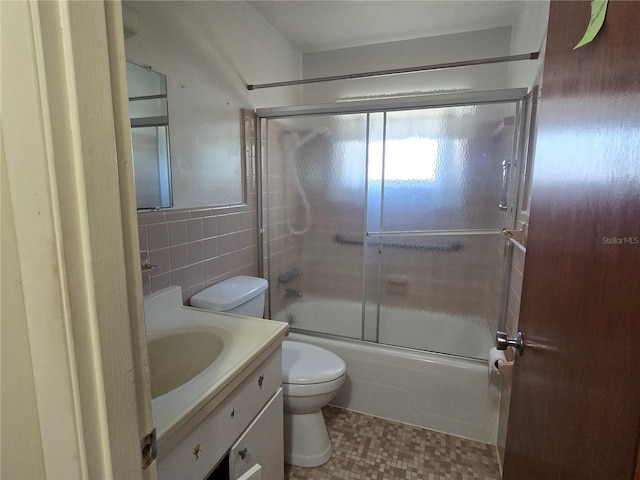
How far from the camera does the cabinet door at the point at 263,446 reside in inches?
37.6

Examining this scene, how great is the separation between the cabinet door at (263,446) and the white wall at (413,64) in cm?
239

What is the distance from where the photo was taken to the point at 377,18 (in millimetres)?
2180

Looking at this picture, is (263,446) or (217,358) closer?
(217,358)

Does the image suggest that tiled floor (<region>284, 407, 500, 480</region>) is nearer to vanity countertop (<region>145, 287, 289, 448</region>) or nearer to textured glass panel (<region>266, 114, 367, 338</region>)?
textured glass panel (<region>266, 114, 367, 338</region>)

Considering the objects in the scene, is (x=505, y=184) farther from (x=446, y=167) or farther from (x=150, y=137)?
(x=150, y=137)

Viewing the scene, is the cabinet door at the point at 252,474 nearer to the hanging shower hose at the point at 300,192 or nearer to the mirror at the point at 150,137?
the mirror at the point at 150,137

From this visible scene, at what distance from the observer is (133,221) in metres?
0.43

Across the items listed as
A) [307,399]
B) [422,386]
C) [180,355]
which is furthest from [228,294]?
[422,386]

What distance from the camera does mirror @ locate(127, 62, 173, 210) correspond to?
1.29 m

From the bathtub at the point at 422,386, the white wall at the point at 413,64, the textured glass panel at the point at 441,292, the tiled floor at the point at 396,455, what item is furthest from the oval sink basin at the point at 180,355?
the white wall at the point at 413,64

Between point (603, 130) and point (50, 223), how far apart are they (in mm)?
739

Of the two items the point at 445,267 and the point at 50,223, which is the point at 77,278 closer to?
the point at 50,223

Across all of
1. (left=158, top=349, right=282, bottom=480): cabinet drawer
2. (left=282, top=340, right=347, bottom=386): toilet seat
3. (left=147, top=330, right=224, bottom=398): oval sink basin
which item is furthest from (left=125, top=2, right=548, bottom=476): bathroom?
(left=158, top=349, right=282, bottom=480): cabinet drawer

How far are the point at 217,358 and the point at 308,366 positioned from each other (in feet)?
2.26
